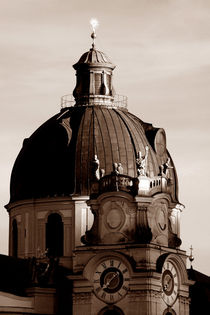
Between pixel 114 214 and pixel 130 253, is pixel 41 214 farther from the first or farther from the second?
pixel 130 253

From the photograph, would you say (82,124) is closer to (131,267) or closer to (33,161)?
(33,161)

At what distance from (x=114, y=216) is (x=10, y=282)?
872cm

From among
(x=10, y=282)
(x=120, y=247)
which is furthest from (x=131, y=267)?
(x=10, y=282)

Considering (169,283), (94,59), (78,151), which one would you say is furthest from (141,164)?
(94,59)

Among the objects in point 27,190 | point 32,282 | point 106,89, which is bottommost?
point 32,282

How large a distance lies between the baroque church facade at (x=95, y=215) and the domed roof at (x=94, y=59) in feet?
0.31

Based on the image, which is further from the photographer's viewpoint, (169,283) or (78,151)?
(78,151)

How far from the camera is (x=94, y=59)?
123m

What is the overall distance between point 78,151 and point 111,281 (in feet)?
44.3

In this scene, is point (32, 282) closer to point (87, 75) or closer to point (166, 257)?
point (166, 257)

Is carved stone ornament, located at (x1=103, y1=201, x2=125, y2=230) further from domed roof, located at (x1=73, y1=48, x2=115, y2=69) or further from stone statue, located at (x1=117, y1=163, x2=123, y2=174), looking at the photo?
domed roof, located at (x1=73, y1=48, x2=115, y2=69)

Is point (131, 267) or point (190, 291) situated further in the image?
point (190, 291)

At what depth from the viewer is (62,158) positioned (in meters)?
120

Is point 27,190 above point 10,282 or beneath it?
above
